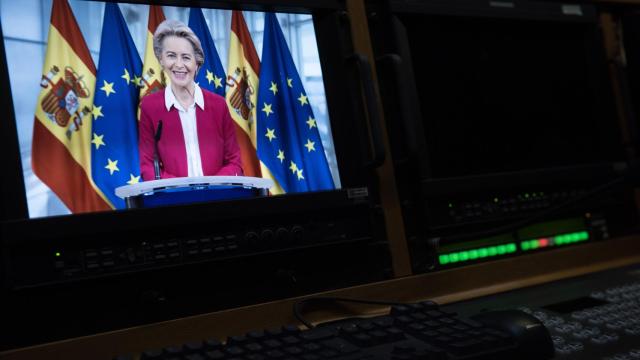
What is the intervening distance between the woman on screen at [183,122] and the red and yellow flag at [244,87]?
0.05 feet

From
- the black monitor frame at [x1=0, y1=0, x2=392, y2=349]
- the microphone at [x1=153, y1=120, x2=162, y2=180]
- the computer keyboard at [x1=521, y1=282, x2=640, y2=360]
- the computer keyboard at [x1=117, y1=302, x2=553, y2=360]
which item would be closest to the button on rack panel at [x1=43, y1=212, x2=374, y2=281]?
the black monitor frame at [x1=0, y1=0, x2=392, y2=349]

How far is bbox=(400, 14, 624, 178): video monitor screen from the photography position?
49.0 inches

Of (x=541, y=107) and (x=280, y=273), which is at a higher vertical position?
(x=541, y=107)

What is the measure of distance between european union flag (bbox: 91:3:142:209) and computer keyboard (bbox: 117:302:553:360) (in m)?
0.33

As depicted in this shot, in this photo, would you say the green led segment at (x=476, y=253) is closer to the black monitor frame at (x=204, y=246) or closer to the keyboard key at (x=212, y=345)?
the black monitor frame at (x=204, y=246)

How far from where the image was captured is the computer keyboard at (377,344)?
0.64 metres

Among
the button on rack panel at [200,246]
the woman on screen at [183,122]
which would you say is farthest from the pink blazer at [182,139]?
the button on rack panel at [200,246]

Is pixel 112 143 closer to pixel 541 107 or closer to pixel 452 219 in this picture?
pixel 452 219

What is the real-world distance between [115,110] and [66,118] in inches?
2.9

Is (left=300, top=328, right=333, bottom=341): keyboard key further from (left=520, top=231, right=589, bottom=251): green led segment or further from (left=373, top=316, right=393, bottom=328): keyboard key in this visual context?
(left=520, top=231, right=589, bottom=251): green led segment

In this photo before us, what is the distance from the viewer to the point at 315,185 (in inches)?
42.0

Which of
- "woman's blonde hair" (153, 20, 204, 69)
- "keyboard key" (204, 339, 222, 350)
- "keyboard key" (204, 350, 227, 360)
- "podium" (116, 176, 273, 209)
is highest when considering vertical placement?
"woman's blonde hair" (153, 20, 204, 69)

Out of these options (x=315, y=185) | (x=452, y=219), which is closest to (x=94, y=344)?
(x=315, y=185)

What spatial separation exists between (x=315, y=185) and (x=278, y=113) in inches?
5.9
